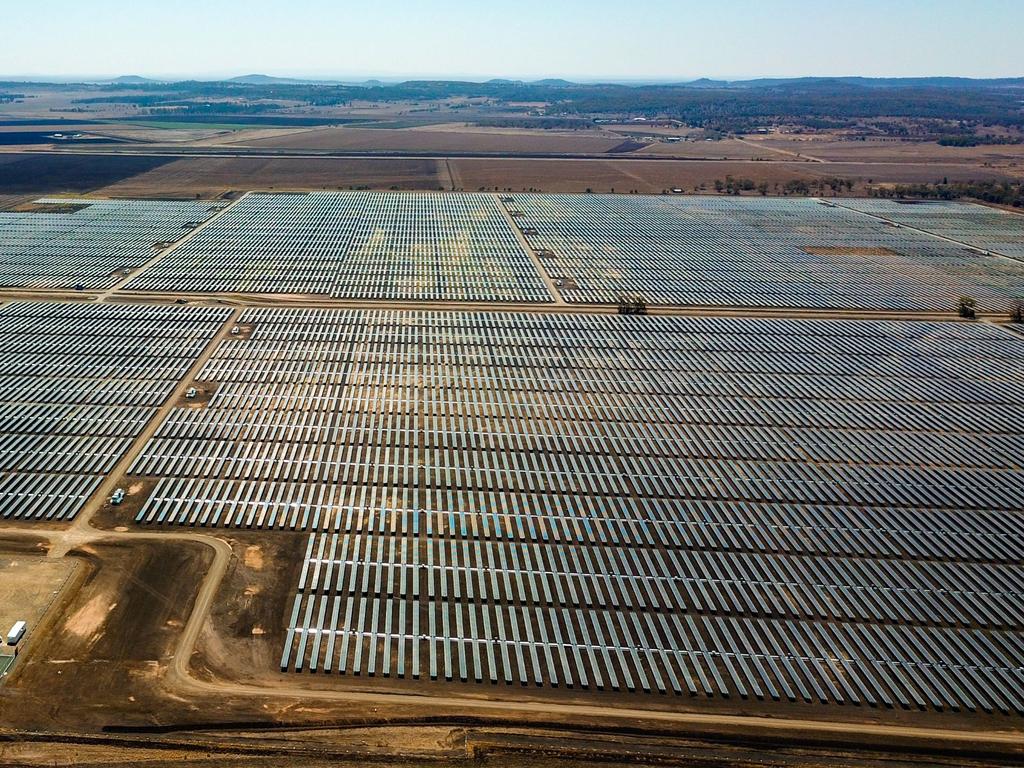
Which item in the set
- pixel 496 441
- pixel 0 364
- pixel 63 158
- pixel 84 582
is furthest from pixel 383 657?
pixel 63 158

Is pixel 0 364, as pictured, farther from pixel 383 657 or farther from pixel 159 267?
pixel 383 657

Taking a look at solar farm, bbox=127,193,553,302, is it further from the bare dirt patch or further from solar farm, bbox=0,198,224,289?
the bare dirt patch

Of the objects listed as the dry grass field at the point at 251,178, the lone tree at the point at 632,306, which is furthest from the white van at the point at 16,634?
the dry grass field at the point at 251,178

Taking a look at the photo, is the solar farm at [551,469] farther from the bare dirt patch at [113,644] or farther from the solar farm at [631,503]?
the bare dirt patch at [113,644]

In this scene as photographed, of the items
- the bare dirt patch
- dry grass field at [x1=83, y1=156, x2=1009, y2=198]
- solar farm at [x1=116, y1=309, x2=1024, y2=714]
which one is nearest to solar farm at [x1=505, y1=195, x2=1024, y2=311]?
solar farm at [x1=116, y1=309, x2=1024, y2=714]

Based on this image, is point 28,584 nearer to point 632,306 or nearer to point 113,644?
point 113,644

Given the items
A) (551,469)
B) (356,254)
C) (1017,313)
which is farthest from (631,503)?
(356,254)
